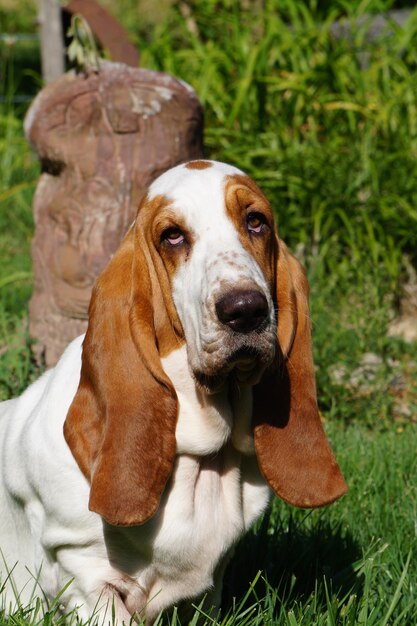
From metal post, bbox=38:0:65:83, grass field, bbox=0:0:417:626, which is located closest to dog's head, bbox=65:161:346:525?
grass field, bbox=0:0:417:626

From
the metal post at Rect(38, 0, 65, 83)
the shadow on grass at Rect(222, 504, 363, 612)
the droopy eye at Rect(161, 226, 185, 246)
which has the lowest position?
the shadow on grass at Rect(222, 504, 363, 612)

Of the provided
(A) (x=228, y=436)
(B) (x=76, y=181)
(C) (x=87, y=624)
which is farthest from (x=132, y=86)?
(C) (x=87, y=624)

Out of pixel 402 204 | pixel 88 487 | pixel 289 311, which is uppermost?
pixel 289 311

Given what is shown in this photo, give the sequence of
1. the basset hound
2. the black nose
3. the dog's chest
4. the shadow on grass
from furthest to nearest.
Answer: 1. the shadow on grass
2. the dog's chest
3. the basset hound
4. the black nose

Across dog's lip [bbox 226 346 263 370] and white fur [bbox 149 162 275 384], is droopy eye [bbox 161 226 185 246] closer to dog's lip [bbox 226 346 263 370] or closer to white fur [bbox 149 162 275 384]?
white fur [bbox 149 162 275 384]

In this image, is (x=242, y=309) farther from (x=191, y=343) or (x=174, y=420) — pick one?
(x=174, y=420)

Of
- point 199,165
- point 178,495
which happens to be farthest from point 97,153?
Answer: point 178,495

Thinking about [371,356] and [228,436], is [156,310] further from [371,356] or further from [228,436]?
[371,356]

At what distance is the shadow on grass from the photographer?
13.3ft

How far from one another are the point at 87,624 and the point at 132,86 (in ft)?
10.6

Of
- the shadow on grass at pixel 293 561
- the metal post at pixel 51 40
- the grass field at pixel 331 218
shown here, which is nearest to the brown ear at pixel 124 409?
the grass field at pixel 331 218

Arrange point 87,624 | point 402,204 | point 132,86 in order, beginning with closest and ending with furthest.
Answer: point 87,624 → point 132,86 → point 402,204

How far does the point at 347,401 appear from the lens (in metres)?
6.15

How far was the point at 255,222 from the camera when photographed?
3.46 meters
